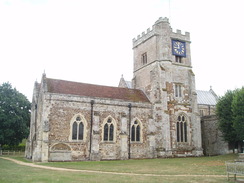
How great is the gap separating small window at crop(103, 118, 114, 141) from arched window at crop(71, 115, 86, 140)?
2.70 metres

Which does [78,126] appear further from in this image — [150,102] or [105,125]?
[150,102]

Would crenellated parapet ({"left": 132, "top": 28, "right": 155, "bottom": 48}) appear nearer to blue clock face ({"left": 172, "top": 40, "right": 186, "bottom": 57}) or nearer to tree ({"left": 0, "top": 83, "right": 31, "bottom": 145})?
blue clock face ({"left": 172, "top": 40, "right": 186, "bottom": 57})

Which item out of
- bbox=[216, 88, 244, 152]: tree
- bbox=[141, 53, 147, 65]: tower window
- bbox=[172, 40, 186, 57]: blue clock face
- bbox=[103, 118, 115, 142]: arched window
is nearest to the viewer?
bbox=[216, 88, 244, 152]: tree

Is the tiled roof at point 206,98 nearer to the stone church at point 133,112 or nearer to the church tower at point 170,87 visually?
the church tower at point 170,87

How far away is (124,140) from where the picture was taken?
104 ft

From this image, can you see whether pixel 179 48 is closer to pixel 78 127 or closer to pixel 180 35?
pixel 180 35

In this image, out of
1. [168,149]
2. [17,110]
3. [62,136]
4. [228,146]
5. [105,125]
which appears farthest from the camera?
[17,110]

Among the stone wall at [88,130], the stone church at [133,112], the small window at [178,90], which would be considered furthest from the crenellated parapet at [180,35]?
the stone wall at [88,130]

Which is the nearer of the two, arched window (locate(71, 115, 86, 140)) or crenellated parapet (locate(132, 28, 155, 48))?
arched window (locate(71, 115, 86, 140))

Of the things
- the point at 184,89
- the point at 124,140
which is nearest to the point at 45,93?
the point at 124,140

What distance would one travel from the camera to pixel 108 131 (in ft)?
103

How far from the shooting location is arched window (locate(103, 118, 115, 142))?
31188 millimetres

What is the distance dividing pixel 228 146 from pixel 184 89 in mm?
10182

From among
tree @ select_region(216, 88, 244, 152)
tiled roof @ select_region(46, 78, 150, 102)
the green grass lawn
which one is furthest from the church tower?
the green grass lawn
